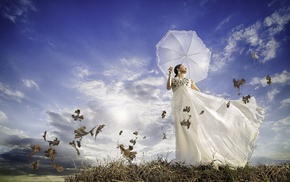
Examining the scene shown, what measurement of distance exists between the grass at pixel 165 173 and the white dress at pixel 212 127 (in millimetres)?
372

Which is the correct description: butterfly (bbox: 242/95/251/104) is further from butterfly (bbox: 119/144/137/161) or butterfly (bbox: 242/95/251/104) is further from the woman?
butterfly (bbox: 119/144/137/161)

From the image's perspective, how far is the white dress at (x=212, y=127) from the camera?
24.3 feet

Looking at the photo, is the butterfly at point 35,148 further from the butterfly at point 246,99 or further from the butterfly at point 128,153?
the butterfly at point 246,99

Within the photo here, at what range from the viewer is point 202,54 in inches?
373

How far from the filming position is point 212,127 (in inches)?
307

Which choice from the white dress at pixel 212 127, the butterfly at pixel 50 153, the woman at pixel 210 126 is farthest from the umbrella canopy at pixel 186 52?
the butterfly at pixel 50 153

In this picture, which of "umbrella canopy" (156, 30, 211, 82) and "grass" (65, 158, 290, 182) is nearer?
"grass" (65, 158, 290, 182)

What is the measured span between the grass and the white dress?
37 cm

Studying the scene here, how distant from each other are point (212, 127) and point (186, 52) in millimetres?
3033

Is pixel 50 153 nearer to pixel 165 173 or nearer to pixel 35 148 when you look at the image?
pixel 35 148

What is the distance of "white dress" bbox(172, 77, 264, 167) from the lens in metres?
7.41

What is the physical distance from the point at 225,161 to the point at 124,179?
9.54ft

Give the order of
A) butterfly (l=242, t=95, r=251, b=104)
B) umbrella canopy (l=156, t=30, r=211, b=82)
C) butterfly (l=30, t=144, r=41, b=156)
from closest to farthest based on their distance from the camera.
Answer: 1. butterfly (l=30, t=144, r=41, b=156)
2. butterfly (l=242, t=95, r=251, b=104)
3. umbrella canopy (l=156, t=30, r=211, b=82)

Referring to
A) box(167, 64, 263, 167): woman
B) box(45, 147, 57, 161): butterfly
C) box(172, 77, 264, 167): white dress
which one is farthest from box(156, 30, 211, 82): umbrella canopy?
box(45, 147, 57, 161): butterfly
